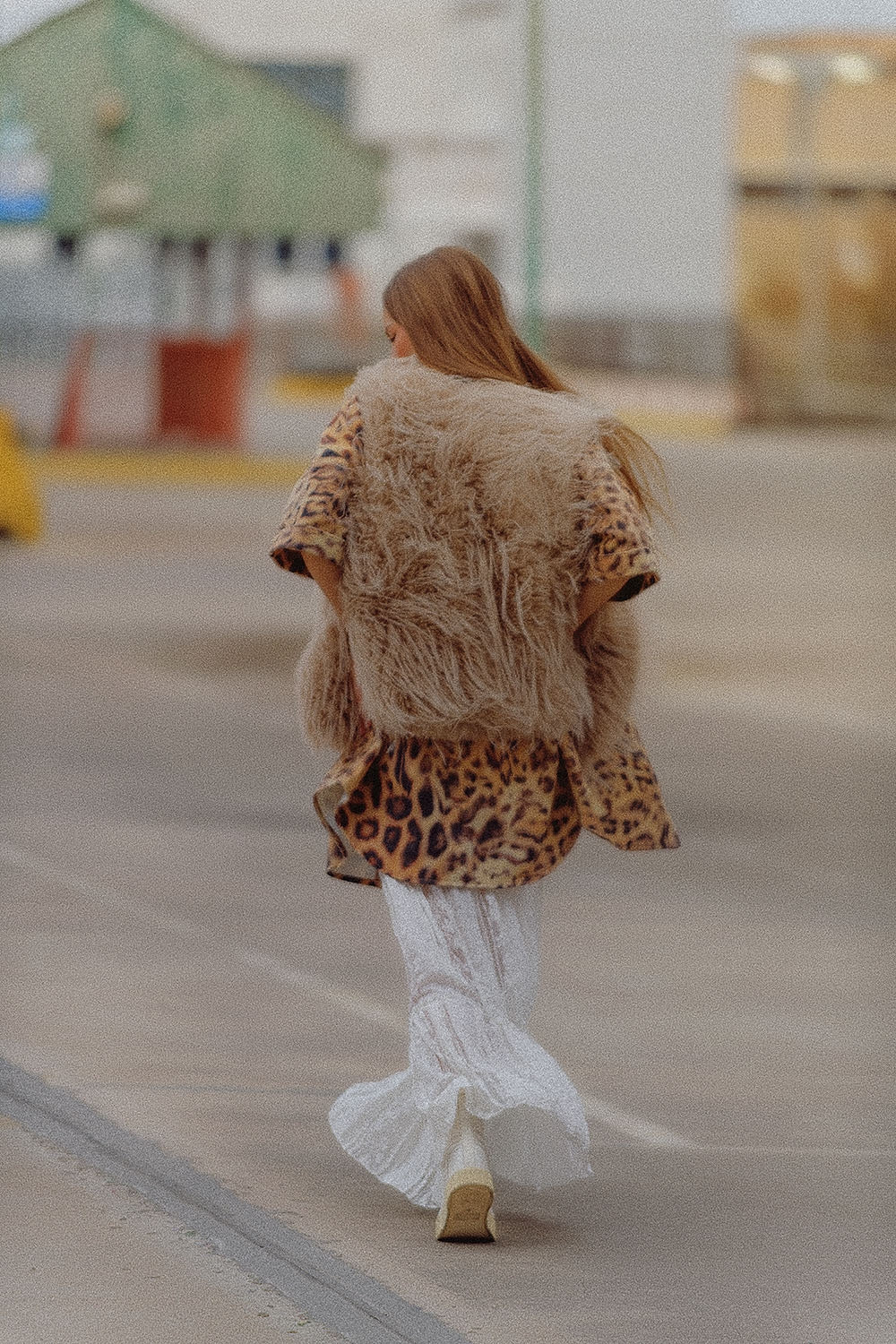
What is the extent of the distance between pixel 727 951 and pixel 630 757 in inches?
99.5

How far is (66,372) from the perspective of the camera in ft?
104

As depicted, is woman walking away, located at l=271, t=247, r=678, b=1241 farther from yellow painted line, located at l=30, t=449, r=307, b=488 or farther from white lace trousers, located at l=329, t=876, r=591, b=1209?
yellow painted line, located at l=30, t=449, r=307, b=488

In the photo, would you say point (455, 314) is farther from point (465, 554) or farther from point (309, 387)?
point (309, 387)

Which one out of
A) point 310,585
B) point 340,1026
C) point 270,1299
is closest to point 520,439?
point 270,1299

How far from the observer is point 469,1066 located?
15.5ft

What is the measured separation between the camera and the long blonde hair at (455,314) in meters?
4.85

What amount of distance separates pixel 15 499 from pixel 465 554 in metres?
15.4

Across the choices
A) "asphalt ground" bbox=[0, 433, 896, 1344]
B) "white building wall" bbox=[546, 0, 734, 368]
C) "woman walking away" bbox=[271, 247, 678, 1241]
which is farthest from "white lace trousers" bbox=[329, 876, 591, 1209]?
"white building wall" bbox=[546, 0, 734, 368]

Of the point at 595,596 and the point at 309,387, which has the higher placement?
the point at 595,596

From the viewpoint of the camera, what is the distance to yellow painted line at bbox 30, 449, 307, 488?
26.5 m

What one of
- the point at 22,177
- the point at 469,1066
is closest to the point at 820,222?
the point at 22,177

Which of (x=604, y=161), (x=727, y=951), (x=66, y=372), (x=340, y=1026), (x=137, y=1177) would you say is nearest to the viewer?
(x=137, y=1177)

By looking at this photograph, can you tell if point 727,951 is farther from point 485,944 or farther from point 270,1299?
point 270,1299

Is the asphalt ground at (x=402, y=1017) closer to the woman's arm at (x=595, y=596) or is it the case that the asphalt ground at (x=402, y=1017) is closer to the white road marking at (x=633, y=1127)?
the white road marking at (x=633, y=1127)
